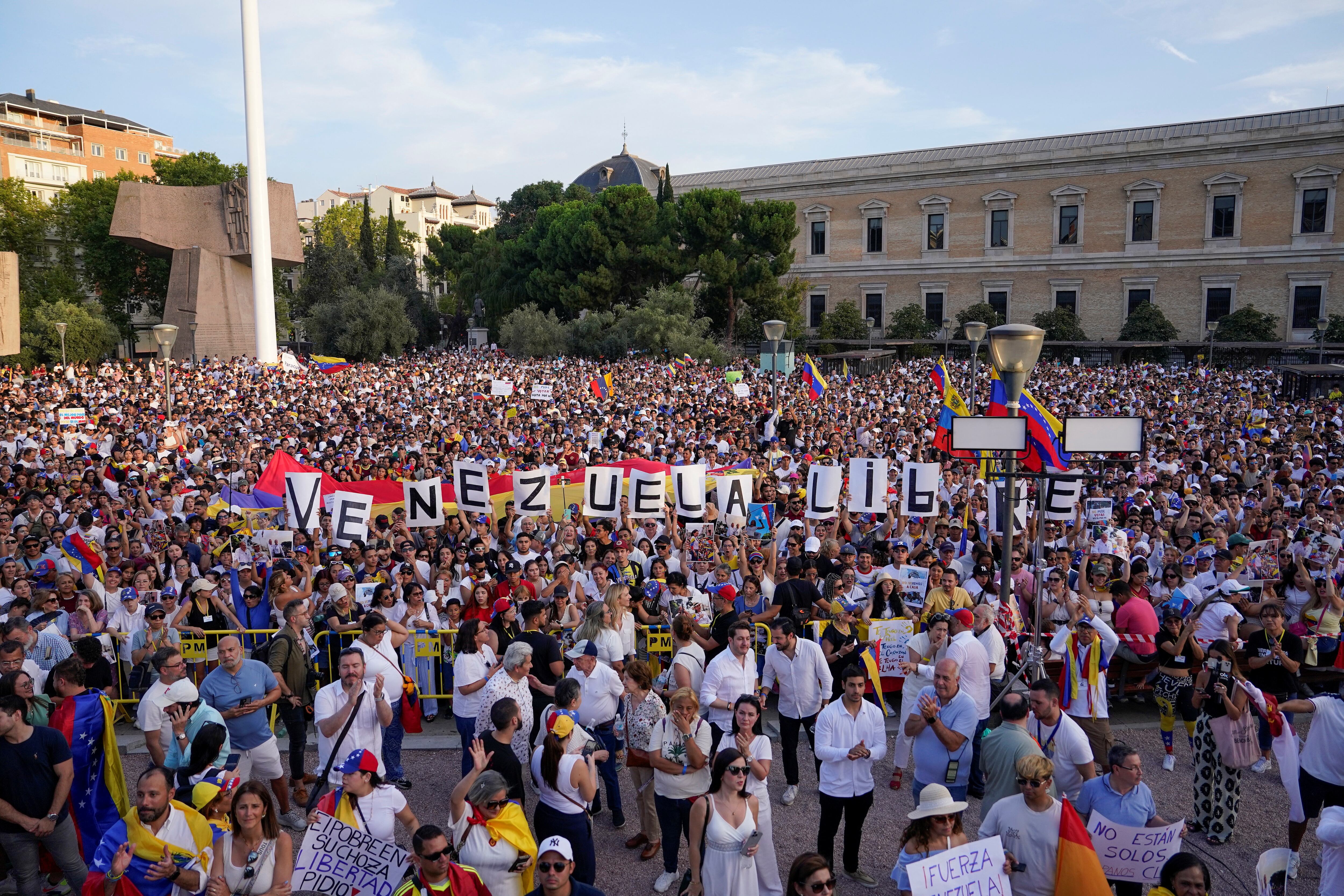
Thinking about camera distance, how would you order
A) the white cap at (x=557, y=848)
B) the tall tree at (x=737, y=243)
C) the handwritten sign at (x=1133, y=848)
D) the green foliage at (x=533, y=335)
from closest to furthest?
the white cap at (x=557, y=848), the handwritten sign at (x=1133, y=848), the green foliage at (x=533, y=335), the tall tree at (x=737, y=243)

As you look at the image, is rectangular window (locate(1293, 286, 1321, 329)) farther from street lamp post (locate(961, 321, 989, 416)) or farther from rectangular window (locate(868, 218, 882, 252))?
street lamp post (locate(961, 321, 989, 416))

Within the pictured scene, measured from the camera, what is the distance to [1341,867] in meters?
4.50

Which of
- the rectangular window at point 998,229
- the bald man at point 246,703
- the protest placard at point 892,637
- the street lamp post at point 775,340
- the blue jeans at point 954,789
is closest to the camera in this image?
the blue jeans at point 954,789

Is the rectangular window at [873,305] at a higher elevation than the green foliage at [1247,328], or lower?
higher

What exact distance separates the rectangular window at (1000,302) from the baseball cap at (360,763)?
55092 millimetres

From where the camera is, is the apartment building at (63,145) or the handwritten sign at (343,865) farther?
the apartment building at (63,145)

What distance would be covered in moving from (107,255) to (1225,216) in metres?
63.5

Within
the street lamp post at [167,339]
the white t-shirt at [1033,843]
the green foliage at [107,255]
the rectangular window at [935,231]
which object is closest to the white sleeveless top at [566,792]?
the white t-shirt at [1033,843]

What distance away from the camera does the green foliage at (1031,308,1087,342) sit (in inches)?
1967

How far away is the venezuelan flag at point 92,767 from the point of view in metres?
5.61

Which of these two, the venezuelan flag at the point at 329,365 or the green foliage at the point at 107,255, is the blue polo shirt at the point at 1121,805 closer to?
the venezuelan flag at the point at 329,365

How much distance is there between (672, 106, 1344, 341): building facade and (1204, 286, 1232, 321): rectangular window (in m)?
0.07

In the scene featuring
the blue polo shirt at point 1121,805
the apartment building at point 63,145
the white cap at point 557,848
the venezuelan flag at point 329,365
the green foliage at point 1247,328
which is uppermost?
the apartment building at point 63,145

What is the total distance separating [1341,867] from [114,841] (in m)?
5.91
